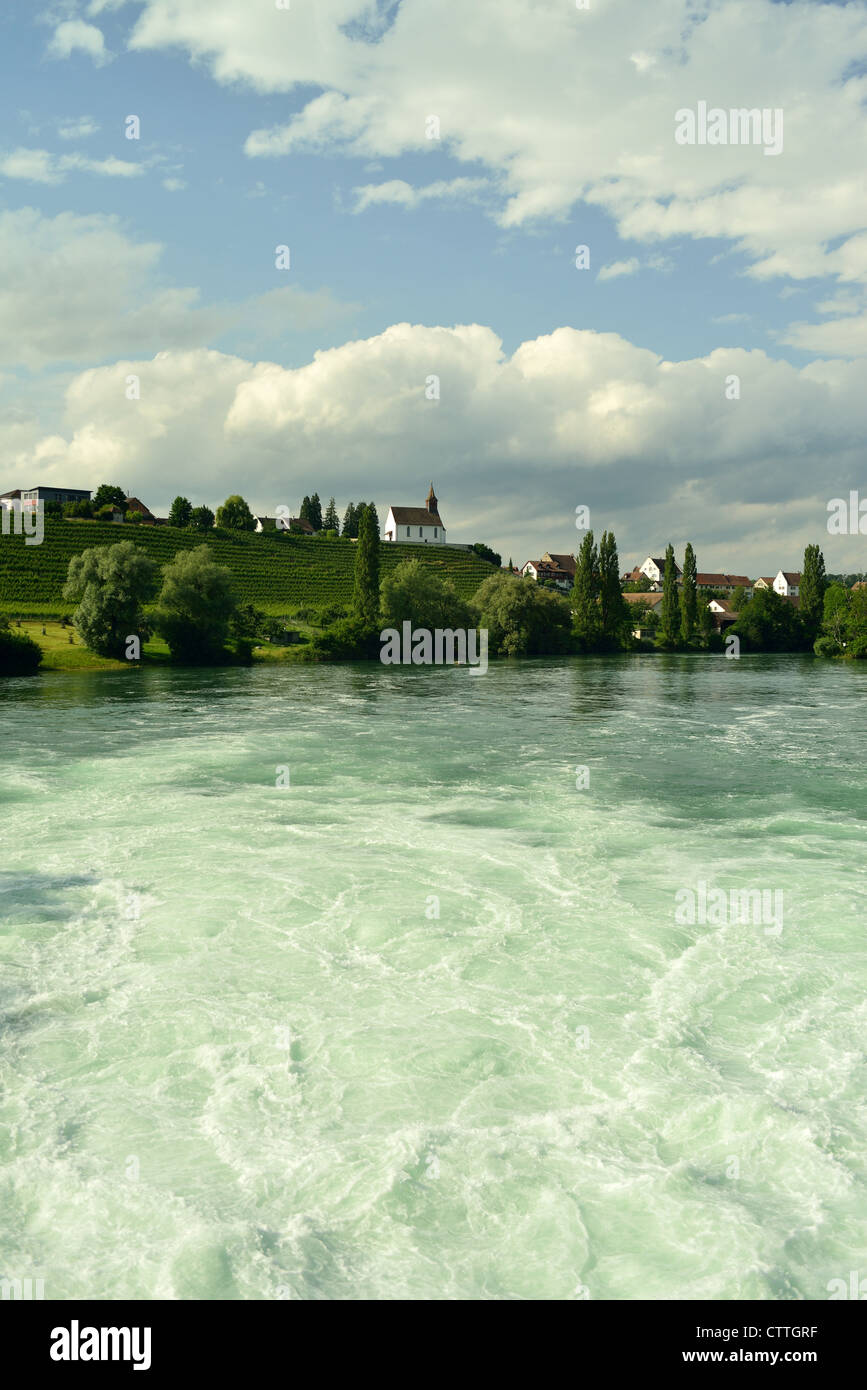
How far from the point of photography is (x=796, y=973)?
1295 cm

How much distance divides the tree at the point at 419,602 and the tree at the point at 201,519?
209 feet

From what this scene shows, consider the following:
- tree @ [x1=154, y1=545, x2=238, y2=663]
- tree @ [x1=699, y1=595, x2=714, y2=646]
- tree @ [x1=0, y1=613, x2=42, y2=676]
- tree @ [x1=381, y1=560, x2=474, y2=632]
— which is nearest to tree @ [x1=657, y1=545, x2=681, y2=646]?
tree @ [x1=699, y1=595, x2=714, y2=646]

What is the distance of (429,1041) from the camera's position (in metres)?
10.8

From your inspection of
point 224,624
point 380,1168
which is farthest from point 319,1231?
point 224,624

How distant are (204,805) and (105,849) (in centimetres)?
449

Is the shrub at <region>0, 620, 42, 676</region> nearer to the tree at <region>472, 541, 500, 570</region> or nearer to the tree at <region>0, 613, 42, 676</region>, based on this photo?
the tree at <region>0, 613, 42, 676</region>

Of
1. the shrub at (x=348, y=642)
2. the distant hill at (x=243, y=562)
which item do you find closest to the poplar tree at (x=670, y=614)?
the distant hill at (x=243, y=562)

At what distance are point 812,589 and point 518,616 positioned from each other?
1930 inches

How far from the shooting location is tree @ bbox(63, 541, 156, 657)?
2480 inches

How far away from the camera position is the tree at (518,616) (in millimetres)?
91000

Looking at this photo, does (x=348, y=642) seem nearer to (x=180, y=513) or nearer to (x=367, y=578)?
(x=367, y=578)

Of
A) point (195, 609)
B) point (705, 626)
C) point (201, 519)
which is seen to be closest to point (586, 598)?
point (705, 626)

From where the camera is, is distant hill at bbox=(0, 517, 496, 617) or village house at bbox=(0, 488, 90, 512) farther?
village house at bbox=(0, 488, 90, 512)

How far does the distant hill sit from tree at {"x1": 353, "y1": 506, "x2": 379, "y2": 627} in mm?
10973
